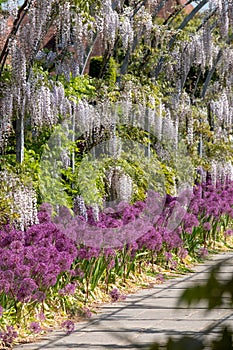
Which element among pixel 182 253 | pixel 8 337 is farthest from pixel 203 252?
pixel 8 337

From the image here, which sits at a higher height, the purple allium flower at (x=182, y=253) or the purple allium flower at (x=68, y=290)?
the purple allium flower at (x=68, y=290)

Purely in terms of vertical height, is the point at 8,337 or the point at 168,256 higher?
A: the point at 8,337

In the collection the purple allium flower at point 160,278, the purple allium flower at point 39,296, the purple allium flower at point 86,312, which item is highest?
the purple allium flower at point 39,296

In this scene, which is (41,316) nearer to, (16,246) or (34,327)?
(34,327)

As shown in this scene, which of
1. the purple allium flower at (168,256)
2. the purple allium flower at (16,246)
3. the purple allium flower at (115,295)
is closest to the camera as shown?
the purple allium flower at (16,246)

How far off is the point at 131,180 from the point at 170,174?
1289 mm

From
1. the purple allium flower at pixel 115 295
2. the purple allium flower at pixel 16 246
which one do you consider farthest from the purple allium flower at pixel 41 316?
the purple allium flower at pixel 115 295

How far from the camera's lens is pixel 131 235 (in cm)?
631

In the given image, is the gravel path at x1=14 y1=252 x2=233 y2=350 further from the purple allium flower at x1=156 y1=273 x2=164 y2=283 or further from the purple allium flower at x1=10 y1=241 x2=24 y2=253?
the purple allium flower at x1=10 y1=241 x2=24 y2=253

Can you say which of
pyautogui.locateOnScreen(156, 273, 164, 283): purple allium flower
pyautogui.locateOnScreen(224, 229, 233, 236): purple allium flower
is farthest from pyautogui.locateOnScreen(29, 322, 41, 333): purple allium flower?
pyautogui.locateOnScreen(224, 229, 233, 236): purple allium flower

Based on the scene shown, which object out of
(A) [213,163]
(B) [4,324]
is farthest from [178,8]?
(B) [4,324]

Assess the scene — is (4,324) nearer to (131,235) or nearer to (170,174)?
(131,235)

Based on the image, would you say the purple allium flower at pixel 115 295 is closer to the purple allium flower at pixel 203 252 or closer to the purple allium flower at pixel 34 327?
the purple allium flower at pixel 34 327

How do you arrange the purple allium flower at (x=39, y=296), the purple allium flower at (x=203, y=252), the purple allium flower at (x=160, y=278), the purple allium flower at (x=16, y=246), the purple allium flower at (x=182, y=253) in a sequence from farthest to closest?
the purple allium flower at (x=203, y=252)
the purple allium flower at (x=182, y=253)
the purple allium flower at (x=160, y=278)
the purple allium flower at (x=16, y=246)
the purple allium flower at (x=39, y=296)
